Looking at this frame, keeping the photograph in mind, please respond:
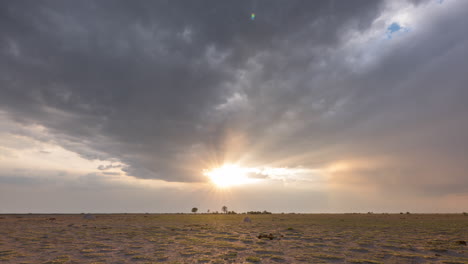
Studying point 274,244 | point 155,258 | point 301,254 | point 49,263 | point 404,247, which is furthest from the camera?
point 274,244

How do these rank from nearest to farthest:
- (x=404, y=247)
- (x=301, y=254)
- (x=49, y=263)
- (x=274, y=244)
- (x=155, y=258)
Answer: (x=49, y=263) → (x=155, y=258) → (x=301, y=254) → (x=404, y=247) → (x=274, y=244)

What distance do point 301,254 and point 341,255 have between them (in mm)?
3486

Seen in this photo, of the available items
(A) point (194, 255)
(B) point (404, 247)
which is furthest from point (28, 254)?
(B) point (404, 247)

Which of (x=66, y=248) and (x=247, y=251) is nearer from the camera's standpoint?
(x=247, y=251)

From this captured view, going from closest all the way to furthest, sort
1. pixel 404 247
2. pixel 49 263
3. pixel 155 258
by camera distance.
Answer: pixel 49 263 → pixel 155 258 → pixel 404 247

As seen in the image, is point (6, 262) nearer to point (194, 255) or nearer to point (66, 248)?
point (66, 248)

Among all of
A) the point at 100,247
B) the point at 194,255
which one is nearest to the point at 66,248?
the point at 100,247

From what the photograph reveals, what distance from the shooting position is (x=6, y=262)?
2027cm

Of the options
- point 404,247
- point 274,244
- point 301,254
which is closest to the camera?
point 301,254

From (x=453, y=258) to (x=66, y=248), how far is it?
118 feet

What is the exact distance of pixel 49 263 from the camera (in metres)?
19.8

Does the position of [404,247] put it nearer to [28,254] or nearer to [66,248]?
[66,248]

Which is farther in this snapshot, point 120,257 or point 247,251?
point 247,251

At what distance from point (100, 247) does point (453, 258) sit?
32821mm
